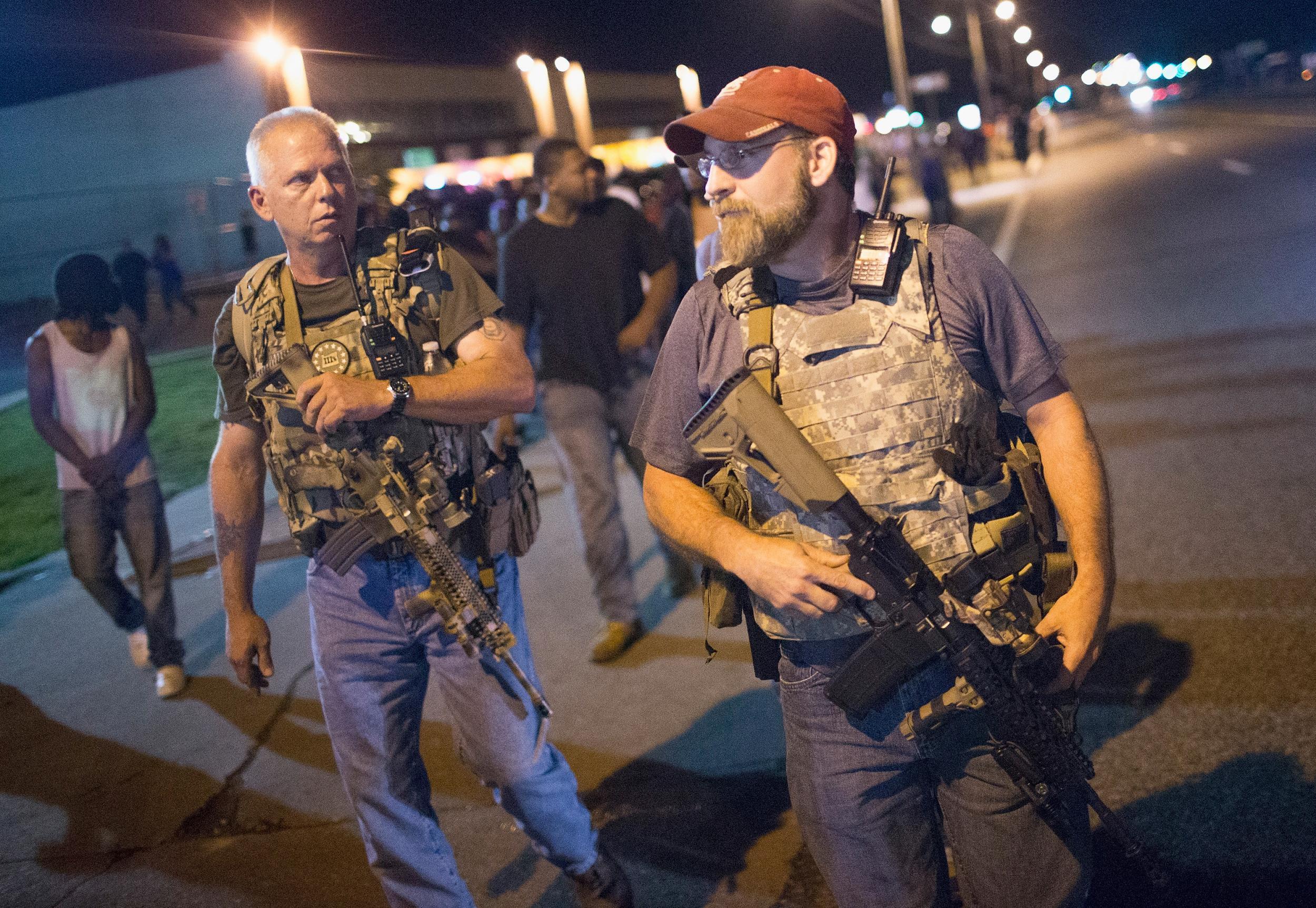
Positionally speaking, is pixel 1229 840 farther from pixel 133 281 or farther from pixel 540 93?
pixel 540 93

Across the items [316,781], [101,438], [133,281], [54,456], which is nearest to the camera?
[316,781]

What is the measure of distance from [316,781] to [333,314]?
2.52 m

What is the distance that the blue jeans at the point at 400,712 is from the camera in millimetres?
2828

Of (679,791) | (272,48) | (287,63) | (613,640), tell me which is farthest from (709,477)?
(287,63)

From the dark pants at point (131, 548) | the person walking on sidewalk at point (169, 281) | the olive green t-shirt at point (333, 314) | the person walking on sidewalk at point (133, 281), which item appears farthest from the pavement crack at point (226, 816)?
the person walking on sidewalk at point (169, 281)

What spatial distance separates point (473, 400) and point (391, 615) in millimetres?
606

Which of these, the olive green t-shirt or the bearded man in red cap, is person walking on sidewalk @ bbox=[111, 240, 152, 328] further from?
the bearded man in red cap

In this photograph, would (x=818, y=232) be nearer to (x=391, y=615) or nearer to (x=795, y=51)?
(x=391, y=615)

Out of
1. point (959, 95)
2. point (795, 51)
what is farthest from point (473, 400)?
point (959, 95)

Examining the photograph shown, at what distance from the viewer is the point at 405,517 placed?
2732mm

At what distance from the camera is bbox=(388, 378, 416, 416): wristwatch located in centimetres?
262

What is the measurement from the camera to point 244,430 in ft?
9.66

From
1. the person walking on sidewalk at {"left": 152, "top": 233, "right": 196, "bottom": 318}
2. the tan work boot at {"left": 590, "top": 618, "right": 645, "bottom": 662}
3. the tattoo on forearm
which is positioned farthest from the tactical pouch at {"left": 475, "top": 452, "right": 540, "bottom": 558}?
the person walking on sidewalk at {"left": 152, "top": 233, "right": 196, "bottom": 318}

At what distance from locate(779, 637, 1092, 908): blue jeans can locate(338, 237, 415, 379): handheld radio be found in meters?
1.19
